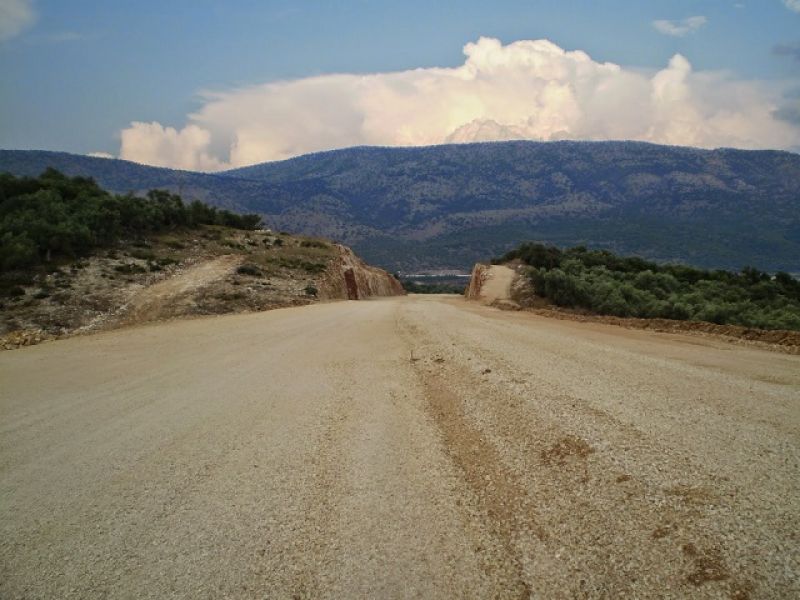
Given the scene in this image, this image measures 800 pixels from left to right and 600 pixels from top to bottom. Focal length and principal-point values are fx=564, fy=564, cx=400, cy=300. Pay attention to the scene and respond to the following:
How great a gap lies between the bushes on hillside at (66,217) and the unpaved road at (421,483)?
1589 centimetres

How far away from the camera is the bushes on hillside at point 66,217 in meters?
23.3

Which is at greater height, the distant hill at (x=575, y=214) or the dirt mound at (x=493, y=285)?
the distant hill at (x=575, y=214)

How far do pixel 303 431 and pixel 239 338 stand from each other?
29.8ft

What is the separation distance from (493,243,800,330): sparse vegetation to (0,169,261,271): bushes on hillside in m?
22.6

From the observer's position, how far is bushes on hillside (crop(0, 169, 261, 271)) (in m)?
23.3

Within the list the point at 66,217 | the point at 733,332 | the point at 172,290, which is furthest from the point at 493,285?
the point at 66,217

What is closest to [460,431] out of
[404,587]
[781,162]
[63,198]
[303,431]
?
[303,431]

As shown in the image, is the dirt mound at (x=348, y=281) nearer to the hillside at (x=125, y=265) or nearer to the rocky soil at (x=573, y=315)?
the hillside at (x=125, y=265)

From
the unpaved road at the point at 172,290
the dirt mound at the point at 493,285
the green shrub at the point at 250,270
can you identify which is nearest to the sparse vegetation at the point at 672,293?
the dirt mound at the point at 493,285

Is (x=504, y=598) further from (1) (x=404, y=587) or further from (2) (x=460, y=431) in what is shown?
(2) (x=460, y=431)

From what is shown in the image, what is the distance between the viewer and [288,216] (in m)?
170

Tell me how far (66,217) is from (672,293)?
1182 inches

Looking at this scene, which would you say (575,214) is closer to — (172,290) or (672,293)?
(672,293)

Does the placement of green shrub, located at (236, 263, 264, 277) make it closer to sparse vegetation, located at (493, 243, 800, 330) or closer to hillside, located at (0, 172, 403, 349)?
hillside, located at (0, 172, 403, 349)
